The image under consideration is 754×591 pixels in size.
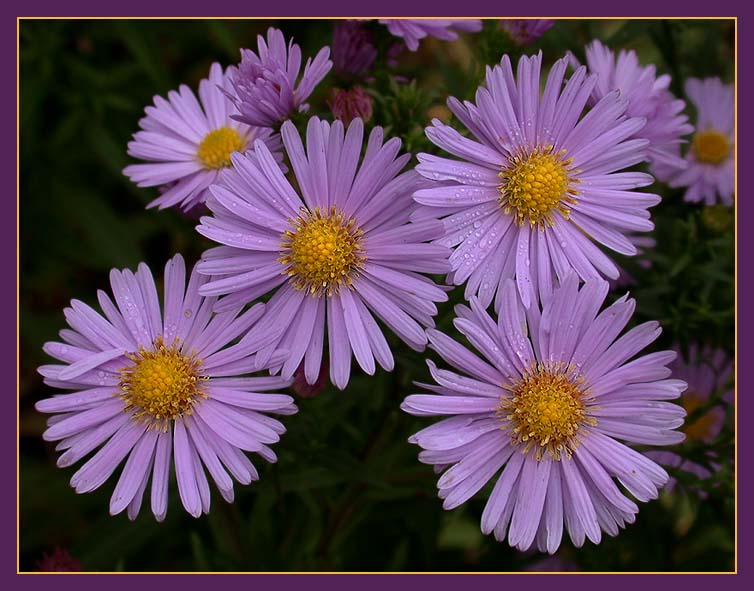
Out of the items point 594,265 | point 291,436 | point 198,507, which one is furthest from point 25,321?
point 594,265

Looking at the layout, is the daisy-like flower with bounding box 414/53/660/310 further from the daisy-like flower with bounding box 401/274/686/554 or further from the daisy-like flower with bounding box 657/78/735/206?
the daisy-like flower with bounding box 657/78/735/206

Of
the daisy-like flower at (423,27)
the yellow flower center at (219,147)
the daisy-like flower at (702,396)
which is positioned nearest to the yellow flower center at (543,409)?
the daisy-like flower at (702,396)

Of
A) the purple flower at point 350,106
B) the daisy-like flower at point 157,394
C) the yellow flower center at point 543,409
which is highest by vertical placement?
the purple flower at point 350,106

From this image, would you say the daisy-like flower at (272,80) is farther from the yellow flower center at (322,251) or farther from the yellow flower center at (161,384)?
the yellow flower center at (161,384)

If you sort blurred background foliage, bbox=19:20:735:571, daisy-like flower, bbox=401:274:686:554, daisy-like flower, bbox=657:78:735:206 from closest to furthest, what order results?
daisy-like flower, bbox=401:274:686:554 → blurred background foliage, bbox=19:20:735:571 → daisy-like flower, bbox=657:78:735:206

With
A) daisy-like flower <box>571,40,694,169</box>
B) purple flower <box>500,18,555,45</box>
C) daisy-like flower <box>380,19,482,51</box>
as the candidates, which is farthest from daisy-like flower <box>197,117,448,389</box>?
daisy-like flower <box>571,40,694,169</box>

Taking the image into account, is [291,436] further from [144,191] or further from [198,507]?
[144,191]

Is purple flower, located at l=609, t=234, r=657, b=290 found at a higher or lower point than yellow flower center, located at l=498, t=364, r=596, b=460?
higher

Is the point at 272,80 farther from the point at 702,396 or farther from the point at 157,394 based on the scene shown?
the point at 702,396
